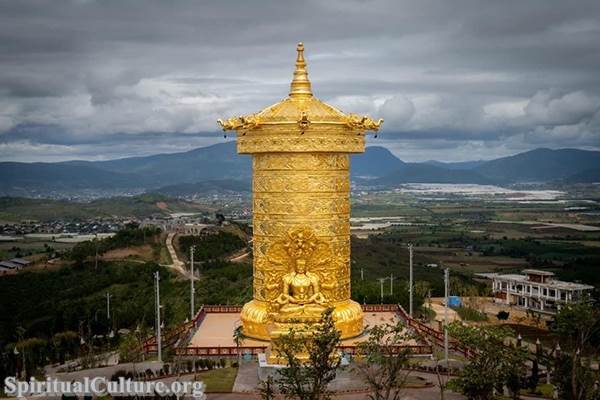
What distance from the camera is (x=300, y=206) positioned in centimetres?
1931

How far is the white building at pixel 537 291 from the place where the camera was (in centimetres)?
3375

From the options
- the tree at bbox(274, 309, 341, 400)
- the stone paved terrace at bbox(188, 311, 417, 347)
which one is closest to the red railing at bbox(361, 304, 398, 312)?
the stone paved terrace at bbox(188, 311, 417, 347)

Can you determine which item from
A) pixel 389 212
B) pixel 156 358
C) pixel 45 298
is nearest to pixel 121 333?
pixel 156 358

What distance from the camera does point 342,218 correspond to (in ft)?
64.5

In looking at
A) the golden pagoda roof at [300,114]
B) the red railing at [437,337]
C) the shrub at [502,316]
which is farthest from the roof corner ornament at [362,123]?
the shrub at [502,316]

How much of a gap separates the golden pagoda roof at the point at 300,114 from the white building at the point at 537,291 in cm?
1746

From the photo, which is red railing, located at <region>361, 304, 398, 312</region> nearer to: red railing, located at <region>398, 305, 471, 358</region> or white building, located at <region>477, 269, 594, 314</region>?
red railing, located at <region>398, 305, 471, 358</region>

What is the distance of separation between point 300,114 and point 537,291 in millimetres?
19779

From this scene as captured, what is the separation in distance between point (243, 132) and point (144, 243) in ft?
119

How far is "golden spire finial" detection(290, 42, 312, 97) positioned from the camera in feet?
66.5

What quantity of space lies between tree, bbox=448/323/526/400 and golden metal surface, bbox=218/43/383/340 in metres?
5.40

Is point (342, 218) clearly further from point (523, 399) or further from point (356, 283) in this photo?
point (356, 283)

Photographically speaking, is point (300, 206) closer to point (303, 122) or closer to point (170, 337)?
point (303, 122)

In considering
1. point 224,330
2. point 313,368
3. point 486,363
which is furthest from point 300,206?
point 486,363
